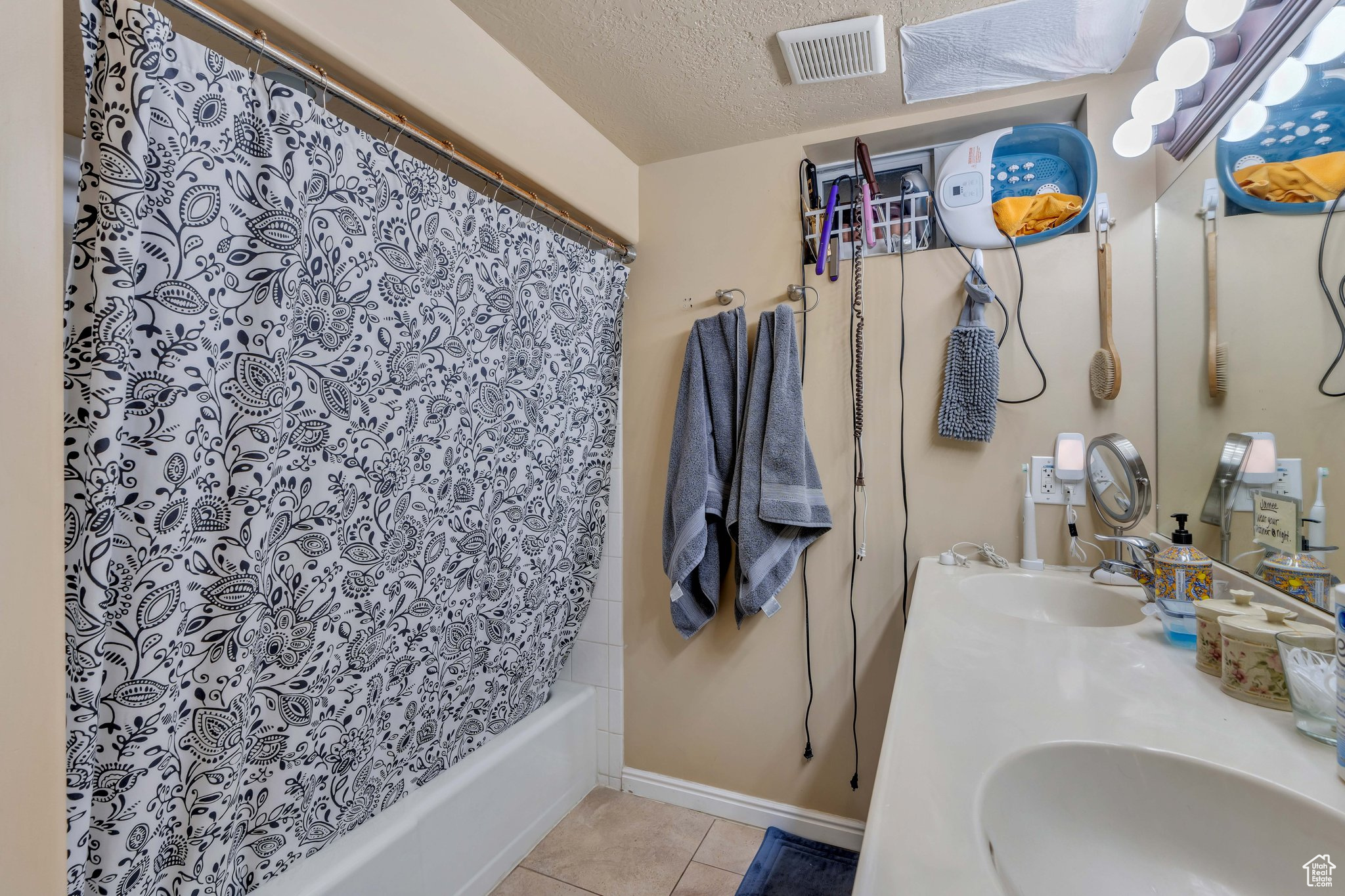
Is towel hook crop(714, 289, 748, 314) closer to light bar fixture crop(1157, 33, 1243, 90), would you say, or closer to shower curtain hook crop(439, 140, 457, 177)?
shower curtain hook crop(439, 140, 457, 177)

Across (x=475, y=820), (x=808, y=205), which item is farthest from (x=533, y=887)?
(x=808, y=205)

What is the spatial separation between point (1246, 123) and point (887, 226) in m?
0.79

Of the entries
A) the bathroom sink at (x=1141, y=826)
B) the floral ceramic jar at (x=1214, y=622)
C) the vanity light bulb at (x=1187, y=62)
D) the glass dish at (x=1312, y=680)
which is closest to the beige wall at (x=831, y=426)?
the vanity light bulb at (x=1187, y=62)

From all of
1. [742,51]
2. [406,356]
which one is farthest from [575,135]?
[406,356]

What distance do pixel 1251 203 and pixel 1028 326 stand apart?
1.86 feet

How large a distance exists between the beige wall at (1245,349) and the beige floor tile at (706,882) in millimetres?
1400

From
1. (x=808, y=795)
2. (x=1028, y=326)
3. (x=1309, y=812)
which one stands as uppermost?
(x=1028, y=326)

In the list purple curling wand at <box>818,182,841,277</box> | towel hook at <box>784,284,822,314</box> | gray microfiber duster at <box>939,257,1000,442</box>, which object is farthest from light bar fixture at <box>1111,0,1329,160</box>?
towel hook at <box>784,284,822,314</box>

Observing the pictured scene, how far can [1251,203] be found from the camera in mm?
1043

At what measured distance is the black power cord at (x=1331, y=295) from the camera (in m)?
0.80

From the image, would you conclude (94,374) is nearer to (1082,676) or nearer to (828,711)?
(1082,676)

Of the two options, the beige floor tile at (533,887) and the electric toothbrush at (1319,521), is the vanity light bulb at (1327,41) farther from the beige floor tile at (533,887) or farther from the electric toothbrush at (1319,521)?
the beige floor tile at (533,887)

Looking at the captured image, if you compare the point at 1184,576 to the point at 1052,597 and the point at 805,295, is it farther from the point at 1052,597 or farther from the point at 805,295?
the point at 805,295

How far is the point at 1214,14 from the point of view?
1.02 metres
